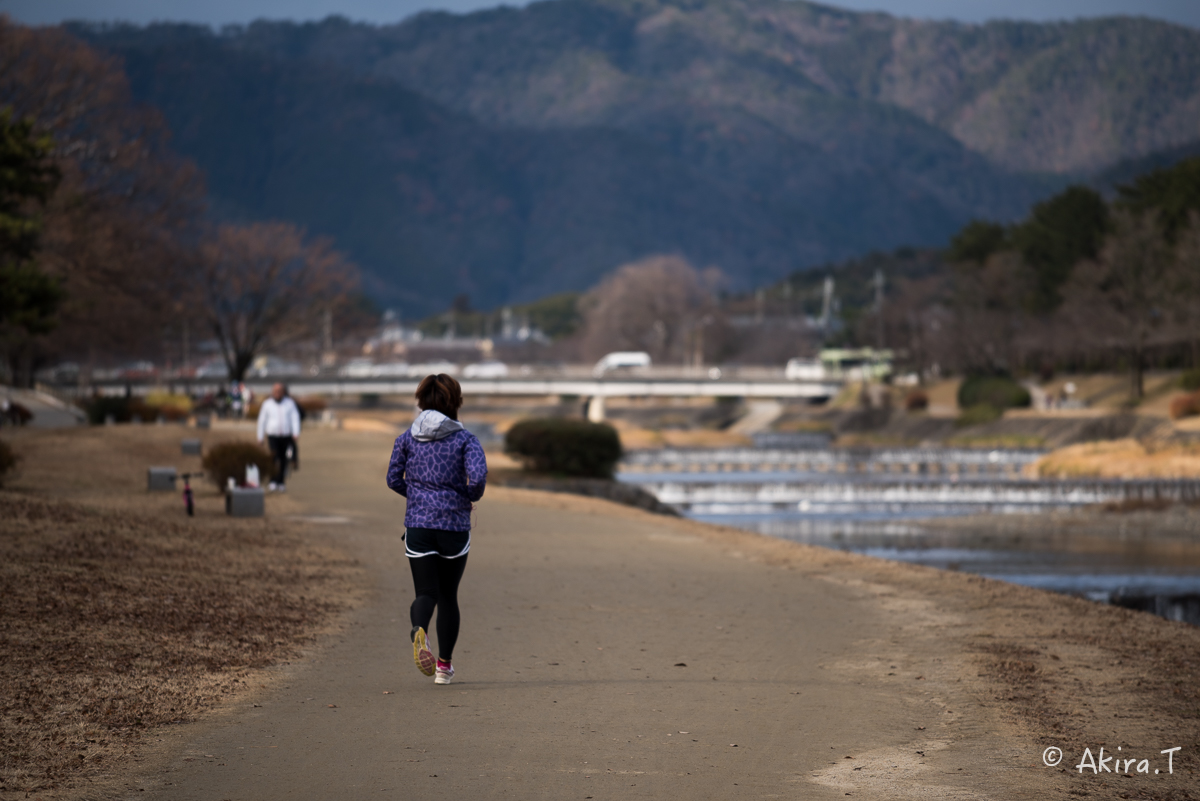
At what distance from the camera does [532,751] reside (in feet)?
24.4

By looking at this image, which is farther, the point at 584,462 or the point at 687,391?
the point at 687,391

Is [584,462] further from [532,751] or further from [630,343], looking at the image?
[630,343]

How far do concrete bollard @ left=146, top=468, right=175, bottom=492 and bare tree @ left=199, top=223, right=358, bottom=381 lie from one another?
57.6 m

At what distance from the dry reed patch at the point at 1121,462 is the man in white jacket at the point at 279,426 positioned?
2959 centimetres

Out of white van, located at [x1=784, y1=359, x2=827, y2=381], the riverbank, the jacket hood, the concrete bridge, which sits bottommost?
the riverbank

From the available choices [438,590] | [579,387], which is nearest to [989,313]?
[579,387]

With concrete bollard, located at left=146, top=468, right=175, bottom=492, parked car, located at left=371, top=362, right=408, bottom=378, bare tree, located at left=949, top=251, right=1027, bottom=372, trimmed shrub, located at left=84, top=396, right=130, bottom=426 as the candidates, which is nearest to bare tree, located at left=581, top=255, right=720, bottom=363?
parked car, located at left=371, top=362, right=408, bottom=378

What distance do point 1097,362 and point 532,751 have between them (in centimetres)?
8877

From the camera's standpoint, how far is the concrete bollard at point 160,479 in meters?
24.6

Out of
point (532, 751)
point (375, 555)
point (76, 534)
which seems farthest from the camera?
point (375, 555)

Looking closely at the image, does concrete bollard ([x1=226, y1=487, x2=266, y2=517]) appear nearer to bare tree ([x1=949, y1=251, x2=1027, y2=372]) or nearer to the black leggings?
the black leggings

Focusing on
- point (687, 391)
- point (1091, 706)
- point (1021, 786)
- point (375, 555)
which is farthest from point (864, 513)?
point (687, 391)

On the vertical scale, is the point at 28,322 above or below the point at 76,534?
above

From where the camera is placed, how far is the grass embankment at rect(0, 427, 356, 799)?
761 centimetres
